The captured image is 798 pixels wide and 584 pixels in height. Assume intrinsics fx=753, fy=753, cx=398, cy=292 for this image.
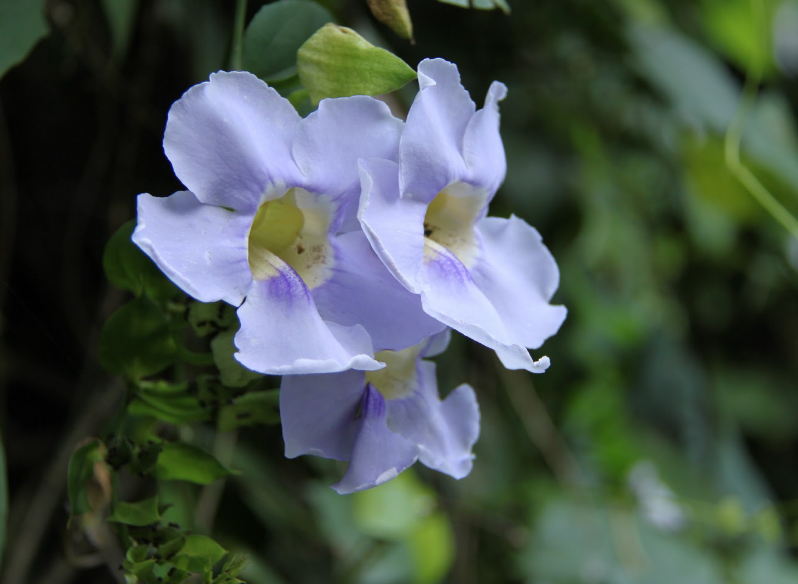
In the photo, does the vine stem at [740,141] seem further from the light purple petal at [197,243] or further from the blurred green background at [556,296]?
the light purple petal at [197,243]

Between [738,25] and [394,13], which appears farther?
[738,25]

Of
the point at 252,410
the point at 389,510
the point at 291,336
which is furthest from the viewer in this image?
the point at 389,510

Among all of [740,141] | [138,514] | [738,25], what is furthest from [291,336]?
[738,25]

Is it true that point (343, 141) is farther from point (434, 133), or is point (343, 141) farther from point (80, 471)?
point (80, 471)

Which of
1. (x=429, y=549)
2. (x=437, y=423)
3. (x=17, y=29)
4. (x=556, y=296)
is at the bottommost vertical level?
(x=429, y=549)

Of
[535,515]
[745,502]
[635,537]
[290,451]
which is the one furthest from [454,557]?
[290,451]

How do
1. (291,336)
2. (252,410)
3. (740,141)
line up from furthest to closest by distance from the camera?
(740,141) → (252,410) → (291,336)

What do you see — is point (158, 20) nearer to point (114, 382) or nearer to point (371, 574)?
point (114, 382)
